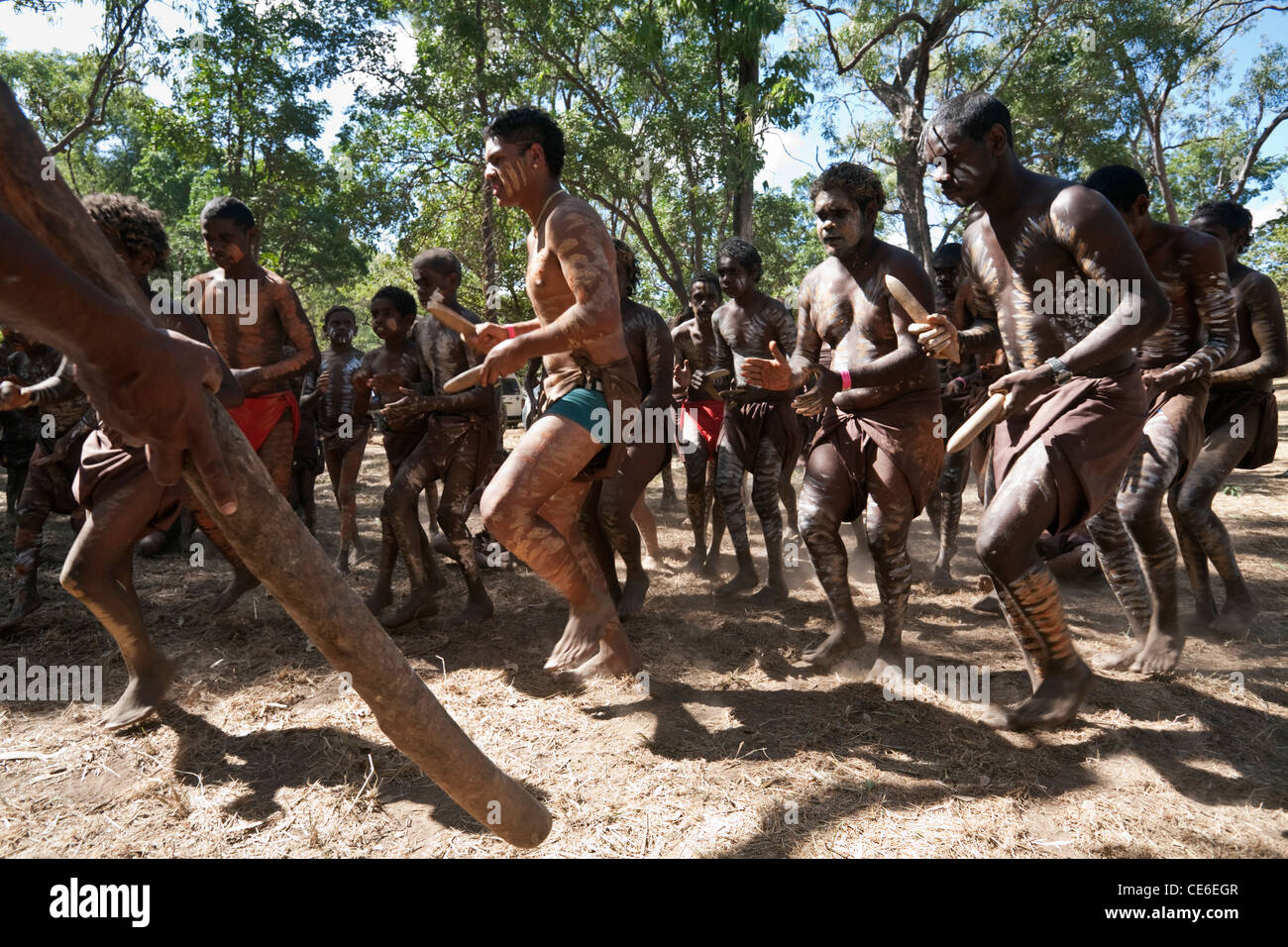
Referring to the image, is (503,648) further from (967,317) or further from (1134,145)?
(1134,145)

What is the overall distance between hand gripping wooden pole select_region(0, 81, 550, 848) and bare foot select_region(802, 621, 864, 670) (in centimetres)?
239

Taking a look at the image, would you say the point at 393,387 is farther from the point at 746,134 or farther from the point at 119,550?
the point at 746,134

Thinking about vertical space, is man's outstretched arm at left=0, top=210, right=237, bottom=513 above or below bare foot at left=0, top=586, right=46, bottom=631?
above

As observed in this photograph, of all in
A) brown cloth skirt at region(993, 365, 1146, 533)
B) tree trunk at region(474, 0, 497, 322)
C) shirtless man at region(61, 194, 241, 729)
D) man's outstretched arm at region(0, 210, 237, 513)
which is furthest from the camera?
tree trunk at region(474, 0, 497, 322)

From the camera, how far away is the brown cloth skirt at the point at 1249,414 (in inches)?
164

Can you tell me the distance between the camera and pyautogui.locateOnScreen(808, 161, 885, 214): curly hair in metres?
3.59

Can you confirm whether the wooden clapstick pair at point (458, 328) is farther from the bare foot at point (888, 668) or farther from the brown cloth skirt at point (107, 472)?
the bare foot at point (888, 668)

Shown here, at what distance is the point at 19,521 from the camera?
459 cm

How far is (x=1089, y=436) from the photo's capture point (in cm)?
281

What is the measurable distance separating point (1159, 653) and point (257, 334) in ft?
16.6

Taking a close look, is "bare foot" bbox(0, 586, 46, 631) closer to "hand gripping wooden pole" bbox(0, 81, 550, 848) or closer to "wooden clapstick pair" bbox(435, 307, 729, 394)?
"wooden clapstick pair" bbox(435, 307, 729, 394)

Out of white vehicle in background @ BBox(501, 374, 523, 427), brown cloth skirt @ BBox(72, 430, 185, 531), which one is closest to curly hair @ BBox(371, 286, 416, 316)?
brown cloth skirt @ BBox(72, 430, 185, 531)

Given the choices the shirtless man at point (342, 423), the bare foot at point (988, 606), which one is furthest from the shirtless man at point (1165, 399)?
the shirtless man at point (342, 423)

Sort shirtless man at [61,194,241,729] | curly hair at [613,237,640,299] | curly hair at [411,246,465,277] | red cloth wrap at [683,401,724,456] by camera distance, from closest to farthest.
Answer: shirtless man at [61,194,241,729] → curly hair at [411,246,465,277] → curly hair at [613,237,640,299] → red cloth wrap at [683,401,724,456]
